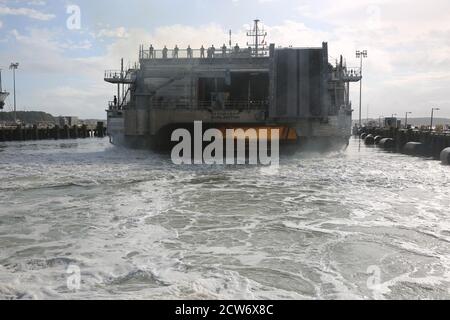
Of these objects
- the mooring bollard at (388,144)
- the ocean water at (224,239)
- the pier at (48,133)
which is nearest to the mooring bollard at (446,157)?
the ocean water at (224,239)

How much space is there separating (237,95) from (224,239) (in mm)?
21390

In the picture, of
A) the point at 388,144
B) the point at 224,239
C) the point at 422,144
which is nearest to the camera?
the point at 224,239

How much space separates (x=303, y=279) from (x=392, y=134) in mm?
34761

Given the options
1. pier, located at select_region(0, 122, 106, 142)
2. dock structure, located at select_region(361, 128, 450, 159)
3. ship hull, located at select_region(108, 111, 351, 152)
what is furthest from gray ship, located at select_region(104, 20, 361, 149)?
pier, located at select_region(0, 122, 106, 142)

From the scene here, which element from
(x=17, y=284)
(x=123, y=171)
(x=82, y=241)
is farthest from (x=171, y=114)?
(x=17, y=284)

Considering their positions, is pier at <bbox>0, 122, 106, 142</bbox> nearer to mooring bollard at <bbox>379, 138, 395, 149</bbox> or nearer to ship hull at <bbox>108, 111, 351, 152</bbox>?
ship hull at <bbox>108, 111, 351, 152</bbox>

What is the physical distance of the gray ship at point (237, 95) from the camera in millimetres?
22781

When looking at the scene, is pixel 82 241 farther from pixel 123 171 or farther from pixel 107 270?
pixel 123 171

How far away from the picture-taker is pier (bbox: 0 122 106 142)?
1697 inches

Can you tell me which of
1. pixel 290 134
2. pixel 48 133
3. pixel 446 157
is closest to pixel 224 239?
pixel 446 157

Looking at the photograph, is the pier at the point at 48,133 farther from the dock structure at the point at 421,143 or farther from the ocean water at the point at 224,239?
the dock structure at the point at 421,143

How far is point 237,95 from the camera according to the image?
27.6 m

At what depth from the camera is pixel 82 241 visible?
6672 millimetres

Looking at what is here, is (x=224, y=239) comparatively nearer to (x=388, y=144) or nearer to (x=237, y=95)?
(x=237, y=95)
